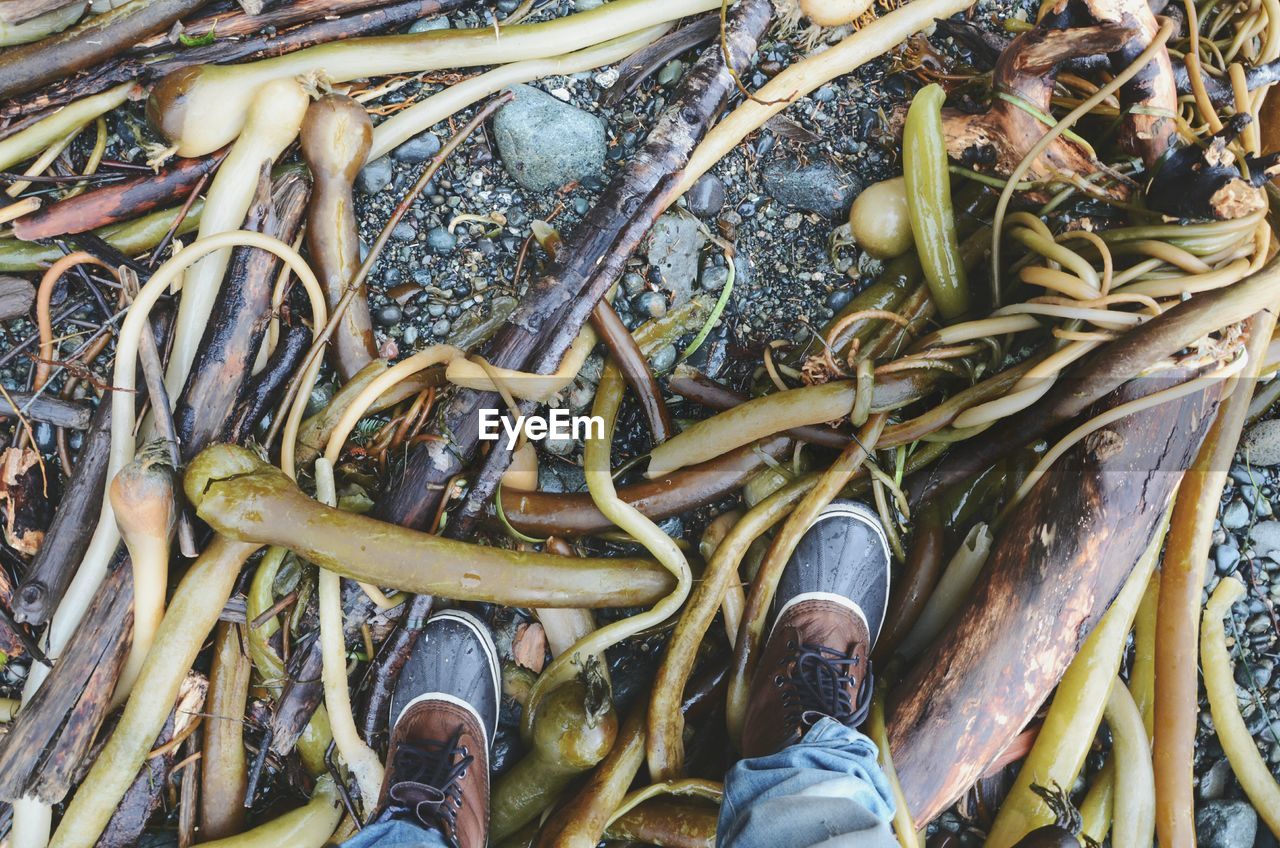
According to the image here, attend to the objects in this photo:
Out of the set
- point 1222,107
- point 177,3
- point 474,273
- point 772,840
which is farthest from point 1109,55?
point 177,3

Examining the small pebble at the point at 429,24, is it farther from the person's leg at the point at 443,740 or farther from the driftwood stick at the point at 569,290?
the person's leg at the point at 443,740

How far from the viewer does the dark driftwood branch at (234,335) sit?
1.60 m

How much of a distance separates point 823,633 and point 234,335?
4.60 feet

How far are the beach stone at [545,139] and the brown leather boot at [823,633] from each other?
3.27 feet

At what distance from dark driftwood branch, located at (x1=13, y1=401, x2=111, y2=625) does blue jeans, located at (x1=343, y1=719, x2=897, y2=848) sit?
0.82 meters

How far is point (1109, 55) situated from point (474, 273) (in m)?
1.46

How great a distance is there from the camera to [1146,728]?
1722 millimetres

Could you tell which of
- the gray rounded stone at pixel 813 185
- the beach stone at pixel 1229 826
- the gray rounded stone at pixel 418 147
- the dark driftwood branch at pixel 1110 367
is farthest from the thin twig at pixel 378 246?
the beach stone at pixel 1229 826

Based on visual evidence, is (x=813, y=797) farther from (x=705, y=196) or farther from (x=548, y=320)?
(x=705, y=196)

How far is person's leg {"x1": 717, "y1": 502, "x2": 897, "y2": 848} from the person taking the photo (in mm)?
1281

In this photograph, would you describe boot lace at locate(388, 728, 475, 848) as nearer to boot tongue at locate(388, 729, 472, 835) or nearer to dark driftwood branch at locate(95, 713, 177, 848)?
boot tongue at locate(388, 729, 472, 835)

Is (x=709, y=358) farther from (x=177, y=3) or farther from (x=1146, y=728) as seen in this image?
(x=177, y=3)

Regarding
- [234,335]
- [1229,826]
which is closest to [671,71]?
[234,335]

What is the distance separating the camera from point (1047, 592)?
1.48 meters
